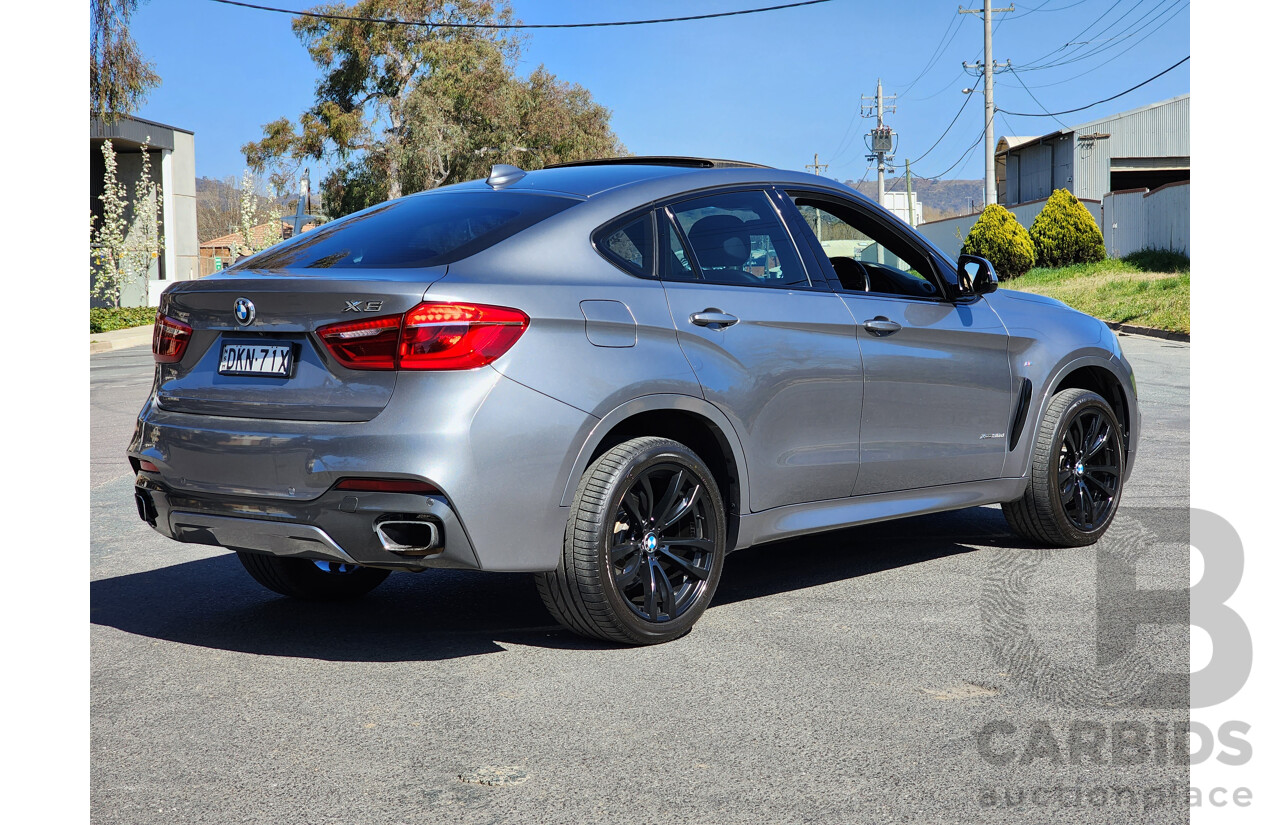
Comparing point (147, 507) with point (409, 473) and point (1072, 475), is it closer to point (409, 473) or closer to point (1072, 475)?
point (409, 473)

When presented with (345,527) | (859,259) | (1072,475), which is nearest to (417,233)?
(345,527)

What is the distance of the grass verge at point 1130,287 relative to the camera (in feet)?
78.2

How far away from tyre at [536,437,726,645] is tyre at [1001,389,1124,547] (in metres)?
2.06

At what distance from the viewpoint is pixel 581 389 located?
422 cm

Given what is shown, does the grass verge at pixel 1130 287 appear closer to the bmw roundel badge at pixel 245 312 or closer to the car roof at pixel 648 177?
the car roof at pixel 648 177

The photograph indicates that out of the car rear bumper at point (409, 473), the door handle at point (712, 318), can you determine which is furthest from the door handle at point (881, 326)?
the car rear bumper at point (409, 473)

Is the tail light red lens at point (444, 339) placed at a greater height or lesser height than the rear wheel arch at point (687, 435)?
greater

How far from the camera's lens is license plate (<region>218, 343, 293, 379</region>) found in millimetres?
4199

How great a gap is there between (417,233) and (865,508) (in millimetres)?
2169

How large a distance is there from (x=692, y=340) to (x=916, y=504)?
5.12ft

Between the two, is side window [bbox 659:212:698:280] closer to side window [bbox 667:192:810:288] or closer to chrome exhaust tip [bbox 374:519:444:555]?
side window [bbox 667:192:810:288]

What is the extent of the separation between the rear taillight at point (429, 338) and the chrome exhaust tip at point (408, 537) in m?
0.50

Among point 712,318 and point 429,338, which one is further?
point 712,318

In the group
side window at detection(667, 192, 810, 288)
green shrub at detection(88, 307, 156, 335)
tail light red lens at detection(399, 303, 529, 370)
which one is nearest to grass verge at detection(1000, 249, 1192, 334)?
side window at detection(667, 192, 810, 288)
